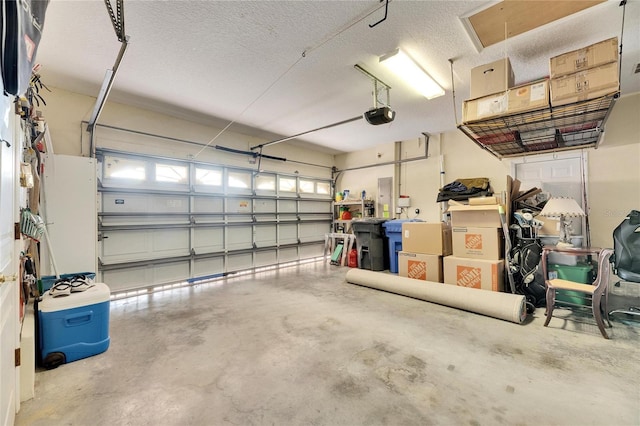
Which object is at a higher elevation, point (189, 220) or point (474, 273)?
point (189, 220)

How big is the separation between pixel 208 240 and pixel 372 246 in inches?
132

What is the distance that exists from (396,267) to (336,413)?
405 cm

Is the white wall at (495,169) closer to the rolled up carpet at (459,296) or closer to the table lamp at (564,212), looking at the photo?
the table lamp at (564,212)

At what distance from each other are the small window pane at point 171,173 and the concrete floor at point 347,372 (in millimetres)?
2356

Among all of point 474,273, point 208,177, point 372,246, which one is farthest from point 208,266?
point 474,273

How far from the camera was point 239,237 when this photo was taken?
18.3ft

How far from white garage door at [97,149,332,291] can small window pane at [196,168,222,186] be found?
19mm

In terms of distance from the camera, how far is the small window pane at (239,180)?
5512mm

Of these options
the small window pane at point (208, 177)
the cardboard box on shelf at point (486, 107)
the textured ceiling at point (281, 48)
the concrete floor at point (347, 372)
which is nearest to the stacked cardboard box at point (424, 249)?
the concrete floor at point (347, 372)

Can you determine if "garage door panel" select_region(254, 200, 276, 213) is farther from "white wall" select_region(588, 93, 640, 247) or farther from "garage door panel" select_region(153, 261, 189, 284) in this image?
"white wall" select_region(588, 93, 640, 247)

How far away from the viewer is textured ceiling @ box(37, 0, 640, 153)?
2.29 m

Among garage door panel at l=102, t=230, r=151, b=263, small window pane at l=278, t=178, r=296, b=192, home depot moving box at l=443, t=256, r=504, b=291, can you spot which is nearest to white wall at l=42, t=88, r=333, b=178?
small window pane at l=278, t=178, r=296, b=192

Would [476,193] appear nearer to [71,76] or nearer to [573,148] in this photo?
[573,148]

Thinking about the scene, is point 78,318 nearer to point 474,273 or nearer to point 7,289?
point 7,289
